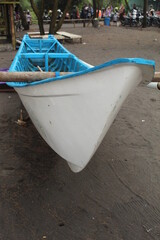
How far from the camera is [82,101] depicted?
258cm

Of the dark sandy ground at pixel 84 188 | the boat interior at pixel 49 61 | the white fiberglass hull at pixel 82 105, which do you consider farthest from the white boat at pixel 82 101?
the boat interior at pixel 49 61

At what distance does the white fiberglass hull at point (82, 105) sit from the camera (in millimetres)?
2324

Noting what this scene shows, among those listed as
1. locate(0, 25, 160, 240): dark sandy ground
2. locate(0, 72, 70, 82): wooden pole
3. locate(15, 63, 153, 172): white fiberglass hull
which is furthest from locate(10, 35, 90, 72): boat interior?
locate(15, 63, 153, 172): white fiberglass hull

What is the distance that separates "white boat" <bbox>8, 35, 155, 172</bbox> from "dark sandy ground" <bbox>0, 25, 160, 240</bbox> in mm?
476

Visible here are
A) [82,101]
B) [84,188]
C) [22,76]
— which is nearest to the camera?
[82,101]

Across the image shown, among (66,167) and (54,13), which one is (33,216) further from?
(54,13)

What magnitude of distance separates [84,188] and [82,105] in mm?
1182

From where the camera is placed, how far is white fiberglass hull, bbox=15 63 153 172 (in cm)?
232

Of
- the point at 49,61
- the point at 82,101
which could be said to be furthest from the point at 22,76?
the point at 49,61

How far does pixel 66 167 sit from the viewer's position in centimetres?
373

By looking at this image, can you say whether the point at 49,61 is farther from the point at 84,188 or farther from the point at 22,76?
the point at 84,188

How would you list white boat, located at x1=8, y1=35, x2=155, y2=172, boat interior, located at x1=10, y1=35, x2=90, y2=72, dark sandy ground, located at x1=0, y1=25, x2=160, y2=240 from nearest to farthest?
white boat, located at x1=8, y1=35, x2=155, y2=172
dark sandy ground, located at x1=0, y1=25, x2=160, y2=240
boat interior, located at x1=10, y1=35, x2=90, y2=72

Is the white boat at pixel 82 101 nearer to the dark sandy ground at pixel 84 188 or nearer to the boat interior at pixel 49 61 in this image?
the dark sandy ground at pixel 84 188

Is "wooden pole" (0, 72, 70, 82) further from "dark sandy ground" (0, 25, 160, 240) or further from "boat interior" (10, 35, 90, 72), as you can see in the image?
"boat interior" (10, 35, 90, 72)
